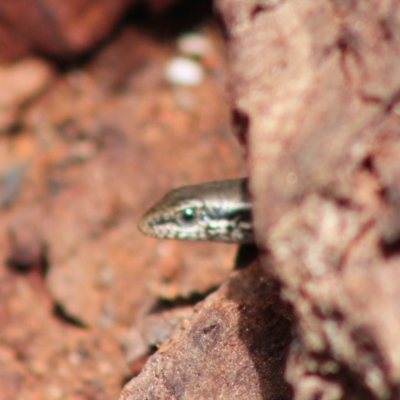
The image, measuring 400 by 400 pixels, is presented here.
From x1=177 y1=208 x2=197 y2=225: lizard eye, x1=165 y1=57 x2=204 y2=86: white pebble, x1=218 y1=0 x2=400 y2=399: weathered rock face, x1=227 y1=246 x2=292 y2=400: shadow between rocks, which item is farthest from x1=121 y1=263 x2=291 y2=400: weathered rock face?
x1=165 y1=57 x2=204 y2=86: white pebble

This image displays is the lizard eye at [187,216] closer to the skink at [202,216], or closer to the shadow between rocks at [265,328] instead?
the skink at [202,216]

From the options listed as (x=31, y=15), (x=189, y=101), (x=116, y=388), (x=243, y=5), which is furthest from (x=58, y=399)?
(x=31, y=15)

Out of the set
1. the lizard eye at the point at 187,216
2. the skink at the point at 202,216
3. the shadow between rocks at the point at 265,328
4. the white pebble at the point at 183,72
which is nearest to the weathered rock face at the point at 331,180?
the shadow between rocks at the point at 265,328

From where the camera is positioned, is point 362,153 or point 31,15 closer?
point 362,153

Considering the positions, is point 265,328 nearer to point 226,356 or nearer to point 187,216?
point 226,356

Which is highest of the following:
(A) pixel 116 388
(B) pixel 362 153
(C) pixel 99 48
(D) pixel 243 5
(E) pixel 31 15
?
(D) pixel 243 5

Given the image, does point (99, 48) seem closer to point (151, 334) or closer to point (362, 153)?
point (151, 334)

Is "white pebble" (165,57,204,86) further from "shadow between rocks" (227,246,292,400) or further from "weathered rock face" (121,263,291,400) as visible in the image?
"weathered rock face" (121,263,291,400)

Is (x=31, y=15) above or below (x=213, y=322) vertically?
above
